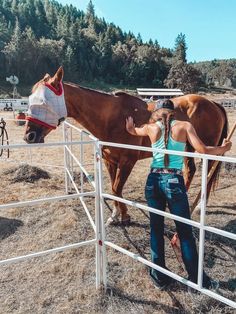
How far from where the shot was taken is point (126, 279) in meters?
3.15

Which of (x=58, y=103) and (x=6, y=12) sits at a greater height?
(x=6, y=12)

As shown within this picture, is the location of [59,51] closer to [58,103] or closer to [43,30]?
[43,30]

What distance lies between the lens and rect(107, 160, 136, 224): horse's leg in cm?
423

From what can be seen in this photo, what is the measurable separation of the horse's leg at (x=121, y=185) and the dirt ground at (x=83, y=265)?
133 mm

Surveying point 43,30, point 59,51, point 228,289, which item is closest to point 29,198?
point 228,289

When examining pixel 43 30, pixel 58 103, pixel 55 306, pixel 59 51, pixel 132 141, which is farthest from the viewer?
pixel 43 30

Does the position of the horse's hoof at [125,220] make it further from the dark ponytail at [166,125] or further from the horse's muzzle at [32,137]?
the dark ponytail at [166,125]

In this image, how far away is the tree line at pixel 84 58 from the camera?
6725 cm

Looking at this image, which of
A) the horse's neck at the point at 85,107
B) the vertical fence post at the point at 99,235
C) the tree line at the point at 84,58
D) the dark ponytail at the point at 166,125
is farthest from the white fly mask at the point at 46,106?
the tree line at the point at 84,58

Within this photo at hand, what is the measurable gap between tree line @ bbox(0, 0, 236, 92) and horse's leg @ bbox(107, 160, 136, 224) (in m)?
52.5

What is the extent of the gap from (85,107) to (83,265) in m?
1.97

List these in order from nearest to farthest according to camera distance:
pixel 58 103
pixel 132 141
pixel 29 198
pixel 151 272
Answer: pixel 151 272 → pixel 58 103 → pixel 132 141 → pixel 29 198

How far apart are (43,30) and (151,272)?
12002 centimetres

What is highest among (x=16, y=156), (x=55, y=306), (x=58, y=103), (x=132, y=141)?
(x=58, y=103)
